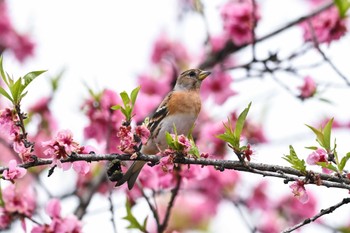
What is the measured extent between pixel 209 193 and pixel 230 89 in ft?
5.49

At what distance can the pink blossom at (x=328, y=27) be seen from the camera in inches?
250

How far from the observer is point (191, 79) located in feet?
20.9

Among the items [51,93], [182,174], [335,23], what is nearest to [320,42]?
[335,23]

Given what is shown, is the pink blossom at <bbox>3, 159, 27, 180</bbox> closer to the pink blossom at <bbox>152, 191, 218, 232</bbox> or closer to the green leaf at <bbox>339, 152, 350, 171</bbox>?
the green leaf at <bbox>339, 152, 350, 171</bbox>

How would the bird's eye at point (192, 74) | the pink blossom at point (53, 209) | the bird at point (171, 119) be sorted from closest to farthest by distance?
the pink blossom at point (53, 209)
the bird at point (171, 119)
the bird's eye at point (192, 74)

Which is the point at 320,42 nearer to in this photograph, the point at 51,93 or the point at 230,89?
the point at 230,89

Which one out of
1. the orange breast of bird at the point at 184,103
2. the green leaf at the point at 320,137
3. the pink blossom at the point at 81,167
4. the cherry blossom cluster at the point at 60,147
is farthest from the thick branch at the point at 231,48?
the cherry blossom cluster at the point at 60,147

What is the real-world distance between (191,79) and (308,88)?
116 centimetres

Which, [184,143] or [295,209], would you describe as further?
[295,209]

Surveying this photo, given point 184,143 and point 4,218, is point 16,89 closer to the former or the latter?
point 184,143

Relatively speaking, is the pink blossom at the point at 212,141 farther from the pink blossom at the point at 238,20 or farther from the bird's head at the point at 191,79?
the pink blossom at the point at 238,20

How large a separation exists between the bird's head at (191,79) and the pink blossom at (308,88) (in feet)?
3.03

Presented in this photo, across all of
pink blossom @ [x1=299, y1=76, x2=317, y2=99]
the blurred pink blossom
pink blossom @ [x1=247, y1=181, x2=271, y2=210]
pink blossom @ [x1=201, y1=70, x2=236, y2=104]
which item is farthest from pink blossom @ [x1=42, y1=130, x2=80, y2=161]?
pink blossom @ [x1=247, y1=181, x2=271, y2=210]

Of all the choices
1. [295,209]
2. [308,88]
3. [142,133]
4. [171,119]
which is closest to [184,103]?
[171,119]
